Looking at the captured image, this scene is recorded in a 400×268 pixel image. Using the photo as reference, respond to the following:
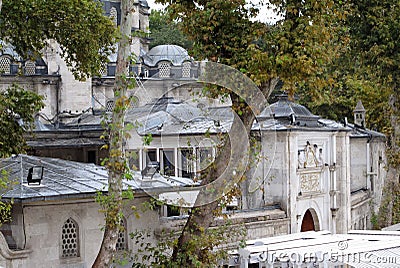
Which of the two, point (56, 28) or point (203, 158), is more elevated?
point (56, 28)

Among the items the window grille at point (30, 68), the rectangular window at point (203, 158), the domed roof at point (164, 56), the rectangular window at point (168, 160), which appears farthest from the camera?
the domed roof at point (164, 56)

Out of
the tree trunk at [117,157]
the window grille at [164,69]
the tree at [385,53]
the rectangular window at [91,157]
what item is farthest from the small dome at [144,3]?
the tree trunk at [117,157]

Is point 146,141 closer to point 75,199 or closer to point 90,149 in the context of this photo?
point 75,199

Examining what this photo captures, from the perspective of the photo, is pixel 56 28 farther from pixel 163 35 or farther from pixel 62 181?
pixel 163 35

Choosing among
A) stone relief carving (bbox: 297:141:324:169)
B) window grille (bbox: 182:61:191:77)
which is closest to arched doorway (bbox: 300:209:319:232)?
stone relief carving (bbox: 297:141:324:169)

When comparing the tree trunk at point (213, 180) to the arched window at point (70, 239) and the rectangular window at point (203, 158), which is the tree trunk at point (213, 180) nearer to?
the rectangular window at point (203, 158)

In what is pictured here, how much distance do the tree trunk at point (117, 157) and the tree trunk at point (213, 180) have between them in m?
1.70

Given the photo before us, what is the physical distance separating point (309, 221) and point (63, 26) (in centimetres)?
813

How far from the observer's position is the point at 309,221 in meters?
19.6

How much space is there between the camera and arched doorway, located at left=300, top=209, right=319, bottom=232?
63.4 feet

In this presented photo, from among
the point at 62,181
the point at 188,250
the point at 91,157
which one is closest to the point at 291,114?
the point at 188,250

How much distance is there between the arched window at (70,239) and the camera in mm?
12859

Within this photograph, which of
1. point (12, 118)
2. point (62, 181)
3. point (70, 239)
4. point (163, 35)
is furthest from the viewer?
point (163, 35)

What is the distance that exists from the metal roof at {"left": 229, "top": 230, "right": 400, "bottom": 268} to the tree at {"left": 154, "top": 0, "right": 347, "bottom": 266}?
3.23 feet
